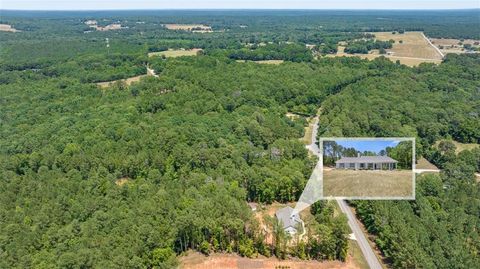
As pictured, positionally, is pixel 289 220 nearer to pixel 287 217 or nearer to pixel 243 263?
pixel 287 217

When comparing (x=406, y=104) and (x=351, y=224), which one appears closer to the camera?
(x=351, y=224)

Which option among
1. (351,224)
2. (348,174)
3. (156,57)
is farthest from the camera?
(156,57)

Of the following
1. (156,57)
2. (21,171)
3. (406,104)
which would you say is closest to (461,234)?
(406,104)

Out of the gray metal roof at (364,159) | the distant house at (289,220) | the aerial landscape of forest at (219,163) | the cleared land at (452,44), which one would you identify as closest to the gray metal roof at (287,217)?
the distant house at (289,220)

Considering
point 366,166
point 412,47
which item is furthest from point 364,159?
point 412,47

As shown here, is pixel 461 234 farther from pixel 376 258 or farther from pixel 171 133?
pixel 171 133

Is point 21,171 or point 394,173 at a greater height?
point 394,173
